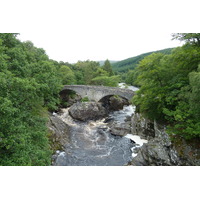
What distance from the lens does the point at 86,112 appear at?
2148cm

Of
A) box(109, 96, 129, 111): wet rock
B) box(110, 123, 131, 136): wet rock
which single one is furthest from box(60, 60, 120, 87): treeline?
box(110, 123, 131, 136): wet rock

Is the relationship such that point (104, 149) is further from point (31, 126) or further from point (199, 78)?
point (199, 78)

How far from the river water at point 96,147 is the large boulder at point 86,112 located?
217 cm

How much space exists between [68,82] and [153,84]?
23.0 meters

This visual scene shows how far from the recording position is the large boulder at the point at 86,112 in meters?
21.0

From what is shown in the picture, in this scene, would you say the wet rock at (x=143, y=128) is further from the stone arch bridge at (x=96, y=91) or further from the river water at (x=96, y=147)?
the stone arch bridge at (x=96, y=91)

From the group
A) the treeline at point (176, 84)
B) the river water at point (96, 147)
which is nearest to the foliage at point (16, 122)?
the river water at point (96, 147)

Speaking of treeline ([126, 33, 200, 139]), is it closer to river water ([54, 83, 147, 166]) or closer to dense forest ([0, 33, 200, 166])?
dense forest ([0, 33, 200, 166])

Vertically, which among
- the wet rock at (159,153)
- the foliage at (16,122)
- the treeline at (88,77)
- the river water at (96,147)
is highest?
the treeline at (88,77)

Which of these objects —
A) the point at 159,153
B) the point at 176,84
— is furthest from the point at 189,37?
the point at 159,153

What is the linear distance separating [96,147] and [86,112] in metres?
8.25

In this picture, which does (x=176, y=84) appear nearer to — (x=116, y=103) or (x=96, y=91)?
(x=96, y=91)

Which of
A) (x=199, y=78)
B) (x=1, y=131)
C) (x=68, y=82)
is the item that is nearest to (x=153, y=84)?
(x=199, y=78)

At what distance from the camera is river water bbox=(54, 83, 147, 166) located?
11.5 meters
